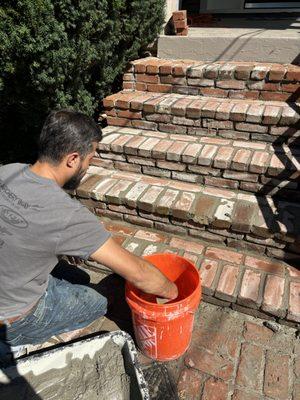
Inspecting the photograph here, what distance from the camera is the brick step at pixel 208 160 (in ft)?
8.82

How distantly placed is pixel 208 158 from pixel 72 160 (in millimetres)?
1425

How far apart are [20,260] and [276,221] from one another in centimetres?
186

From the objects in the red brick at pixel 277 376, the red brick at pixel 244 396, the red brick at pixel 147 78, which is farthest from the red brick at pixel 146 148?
the red brick at pixel 244 396

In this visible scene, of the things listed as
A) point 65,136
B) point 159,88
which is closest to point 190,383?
point 65,136

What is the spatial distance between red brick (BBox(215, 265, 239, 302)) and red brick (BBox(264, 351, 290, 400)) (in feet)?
1.39

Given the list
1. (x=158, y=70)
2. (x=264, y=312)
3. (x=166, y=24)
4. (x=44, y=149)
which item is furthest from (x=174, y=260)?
(x=166, y=24)

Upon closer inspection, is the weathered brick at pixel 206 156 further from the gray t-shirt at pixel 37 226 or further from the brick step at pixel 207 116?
the gray t-shirt at pixel 37 226

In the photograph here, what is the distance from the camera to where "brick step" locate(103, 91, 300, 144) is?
Answer: 2.99 m

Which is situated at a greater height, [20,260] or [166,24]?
[166,24]

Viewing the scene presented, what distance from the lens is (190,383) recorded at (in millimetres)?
1941

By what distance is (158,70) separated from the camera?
3678 mm

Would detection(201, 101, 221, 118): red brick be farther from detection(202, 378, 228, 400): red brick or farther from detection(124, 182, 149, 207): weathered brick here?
detection(202, 378, 228, 400): red brick

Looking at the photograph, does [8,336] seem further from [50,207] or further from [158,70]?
[158,70]

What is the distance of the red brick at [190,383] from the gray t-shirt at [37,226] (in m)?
1.05
